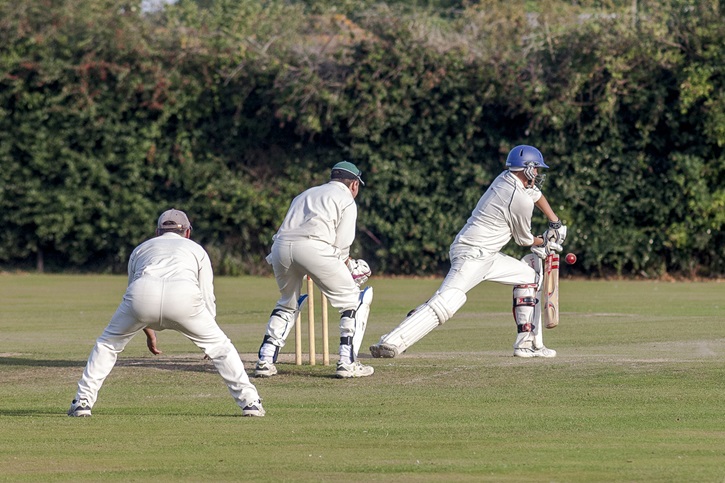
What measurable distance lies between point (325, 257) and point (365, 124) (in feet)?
48.8

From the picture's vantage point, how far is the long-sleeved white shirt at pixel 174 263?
8172mm

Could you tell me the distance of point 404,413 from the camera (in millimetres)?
8242

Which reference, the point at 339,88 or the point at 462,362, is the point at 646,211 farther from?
the point at 462,362

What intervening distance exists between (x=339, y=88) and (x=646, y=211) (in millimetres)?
6487

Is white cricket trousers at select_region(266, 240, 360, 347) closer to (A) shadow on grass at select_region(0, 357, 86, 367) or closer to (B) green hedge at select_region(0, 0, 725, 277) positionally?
(A) shadow on grass at select_region(0, 357, 86, 367)

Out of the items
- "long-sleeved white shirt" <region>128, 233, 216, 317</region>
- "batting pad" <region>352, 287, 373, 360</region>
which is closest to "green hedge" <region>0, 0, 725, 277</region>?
"batting pad" <region>352, 287, 373, 360</region>

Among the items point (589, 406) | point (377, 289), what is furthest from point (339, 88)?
point (589, 406)

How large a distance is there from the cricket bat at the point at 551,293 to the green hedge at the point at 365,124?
479 inches

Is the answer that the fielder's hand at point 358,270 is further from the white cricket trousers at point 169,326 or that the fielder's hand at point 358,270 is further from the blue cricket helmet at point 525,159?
the white cricket trousers at point 169,326

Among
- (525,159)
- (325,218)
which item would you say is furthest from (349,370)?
(525,159)

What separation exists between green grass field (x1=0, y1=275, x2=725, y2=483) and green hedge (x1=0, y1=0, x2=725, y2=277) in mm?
9310

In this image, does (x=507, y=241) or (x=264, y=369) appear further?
(x=507, y=241)

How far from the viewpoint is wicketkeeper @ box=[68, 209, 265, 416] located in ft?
26.3

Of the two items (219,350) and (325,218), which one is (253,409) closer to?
(219,350)
